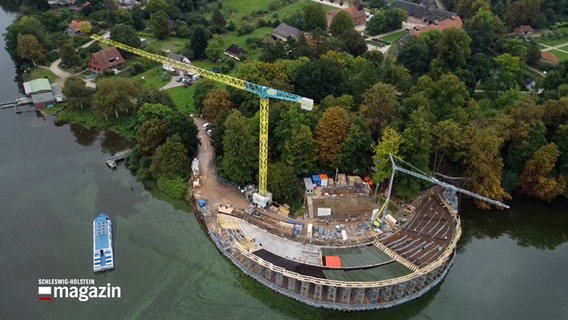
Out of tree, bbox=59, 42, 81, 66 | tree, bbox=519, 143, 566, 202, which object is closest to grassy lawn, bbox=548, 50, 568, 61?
tree, bbox=519, 143, 566, 202

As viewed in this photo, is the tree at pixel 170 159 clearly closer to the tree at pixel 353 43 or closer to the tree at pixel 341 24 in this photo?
the tree at pixel 353 43

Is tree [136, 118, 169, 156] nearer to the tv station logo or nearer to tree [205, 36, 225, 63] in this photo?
the tv station logo

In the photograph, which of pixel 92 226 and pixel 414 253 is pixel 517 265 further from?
pixel 92 226

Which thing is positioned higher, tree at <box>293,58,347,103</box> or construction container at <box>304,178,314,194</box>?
tree at <box>293,58,347,103</box>

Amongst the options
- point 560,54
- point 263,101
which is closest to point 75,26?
point 263,101

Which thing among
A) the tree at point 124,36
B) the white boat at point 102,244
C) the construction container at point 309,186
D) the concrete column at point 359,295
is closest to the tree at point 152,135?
the white boat at point 102,244

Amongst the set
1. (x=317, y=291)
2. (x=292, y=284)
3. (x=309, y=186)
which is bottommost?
(x=292, y=284)

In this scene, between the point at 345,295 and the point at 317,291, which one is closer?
the point at 345,295

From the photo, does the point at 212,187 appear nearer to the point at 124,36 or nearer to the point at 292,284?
the point at 292,284
